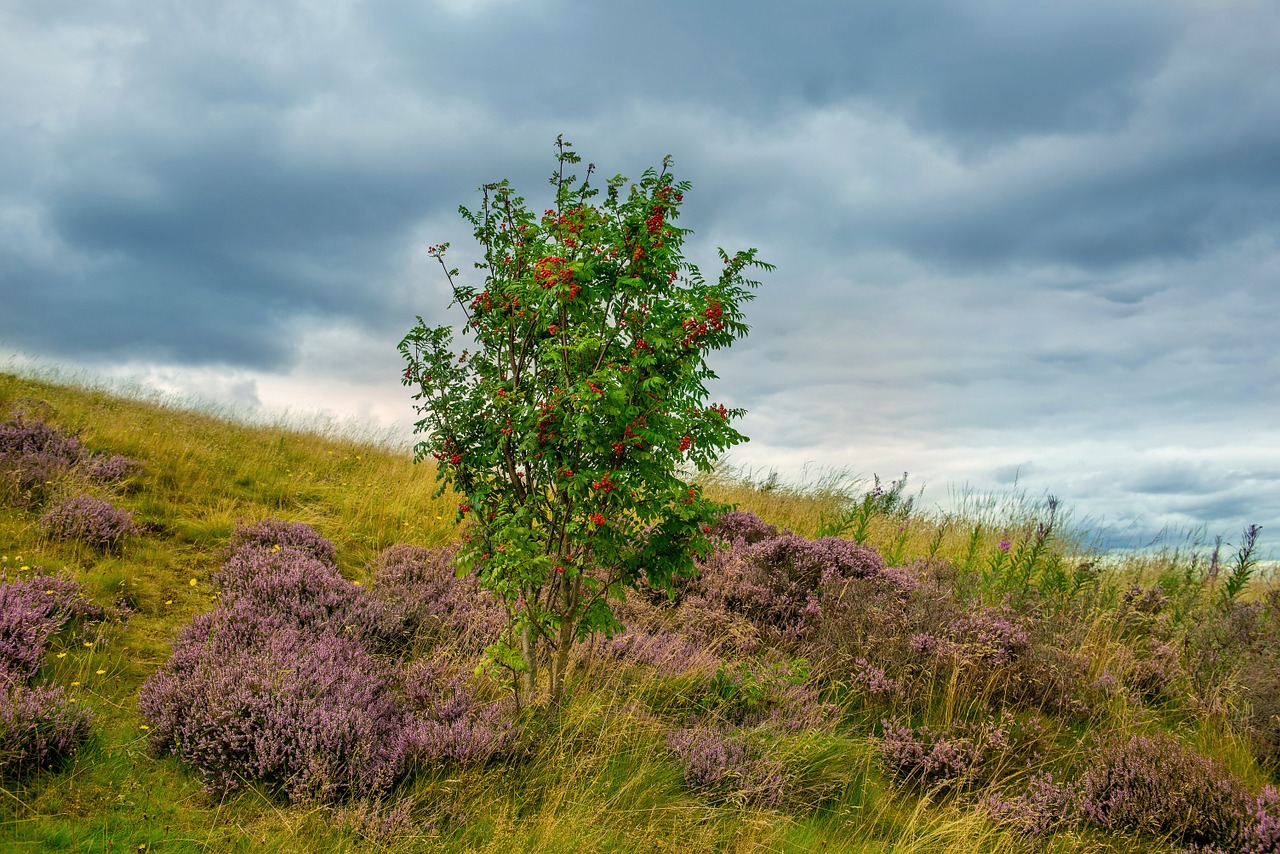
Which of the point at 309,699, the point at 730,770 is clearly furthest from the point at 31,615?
the point at 730,770

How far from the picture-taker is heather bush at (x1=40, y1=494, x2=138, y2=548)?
7410 millimetres

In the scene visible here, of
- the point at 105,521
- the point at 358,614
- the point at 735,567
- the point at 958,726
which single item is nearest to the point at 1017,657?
the point at 958,726

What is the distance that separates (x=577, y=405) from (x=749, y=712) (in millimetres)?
3156

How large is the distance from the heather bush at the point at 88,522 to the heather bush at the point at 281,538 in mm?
1031

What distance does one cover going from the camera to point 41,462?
858 cm

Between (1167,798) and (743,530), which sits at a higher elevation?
(743,530)

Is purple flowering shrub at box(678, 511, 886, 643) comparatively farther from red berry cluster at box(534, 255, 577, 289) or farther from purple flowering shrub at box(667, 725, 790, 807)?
red berry cluster at box(534, 255, 577, 289)

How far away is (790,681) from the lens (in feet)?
20.7

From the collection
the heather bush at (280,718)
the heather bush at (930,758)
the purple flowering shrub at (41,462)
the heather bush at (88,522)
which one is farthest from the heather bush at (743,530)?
the purple flowering shrub at (41,462)

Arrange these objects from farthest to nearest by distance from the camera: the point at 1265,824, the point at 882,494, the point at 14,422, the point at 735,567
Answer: the point at 882,494, the point at 14,422, the point at 735,567, the point at 1265,824

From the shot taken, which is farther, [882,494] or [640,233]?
[882,494]

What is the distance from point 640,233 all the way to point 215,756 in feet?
13.6

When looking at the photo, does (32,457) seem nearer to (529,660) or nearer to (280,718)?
(280,718)

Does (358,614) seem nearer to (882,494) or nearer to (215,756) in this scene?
(215,756)
